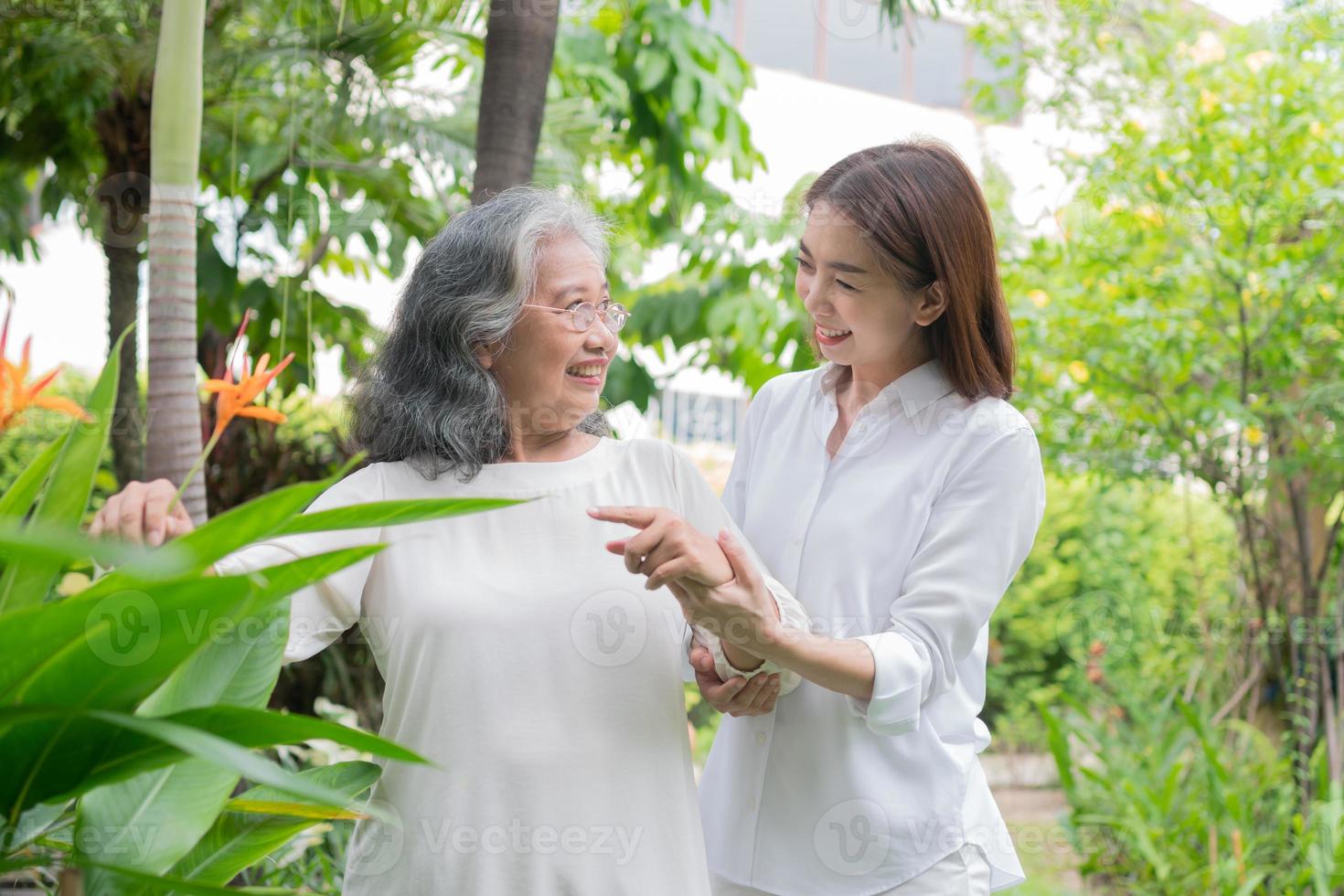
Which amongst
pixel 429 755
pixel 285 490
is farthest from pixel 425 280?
pixel 285 490

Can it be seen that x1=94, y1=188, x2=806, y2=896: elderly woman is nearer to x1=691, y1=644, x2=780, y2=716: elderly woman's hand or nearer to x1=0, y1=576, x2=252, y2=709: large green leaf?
x1=691, y1=644, x2=780, y2=716: elderly woman's hand

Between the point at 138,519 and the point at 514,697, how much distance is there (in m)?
0.52

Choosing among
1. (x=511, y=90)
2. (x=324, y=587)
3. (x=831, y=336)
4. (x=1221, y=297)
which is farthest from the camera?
(x=1221, y=297)

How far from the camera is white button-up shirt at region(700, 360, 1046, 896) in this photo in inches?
65.3

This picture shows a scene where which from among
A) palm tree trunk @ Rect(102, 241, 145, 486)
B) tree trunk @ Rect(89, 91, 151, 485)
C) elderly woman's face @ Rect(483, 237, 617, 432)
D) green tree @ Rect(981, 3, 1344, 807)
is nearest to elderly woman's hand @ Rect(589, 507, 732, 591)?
elderly woman's face @ Rect(483, 237, 617, 432)

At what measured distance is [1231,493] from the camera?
4375mm

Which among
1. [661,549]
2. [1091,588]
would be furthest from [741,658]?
[1091,588]

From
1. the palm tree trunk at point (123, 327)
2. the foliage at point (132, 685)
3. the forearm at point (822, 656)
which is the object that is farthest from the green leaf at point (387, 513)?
the palm tree trunk at point (123, 327)

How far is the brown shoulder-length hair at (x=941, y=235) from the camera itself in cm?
173

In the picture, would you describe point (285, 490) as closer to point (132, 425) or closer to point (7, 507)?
point (7, 507)

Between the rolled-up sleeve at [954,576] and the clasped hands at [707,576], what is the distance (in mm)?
161

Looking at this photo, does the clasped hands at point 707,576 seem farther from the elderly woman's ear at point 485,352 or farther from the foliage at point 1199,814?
the foliage at point 1199,814

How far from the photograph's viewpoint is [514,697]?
5.20ft

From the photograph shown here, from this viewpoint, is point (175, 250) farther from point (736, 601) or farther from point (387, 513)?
point (387, 513)
